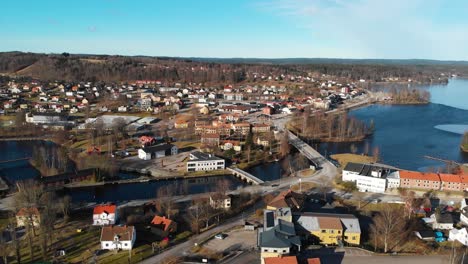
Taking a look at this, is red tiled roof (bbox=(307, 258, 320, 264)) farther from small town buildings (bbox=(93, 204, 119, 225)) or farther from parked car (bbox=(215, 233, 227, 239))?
small town buildings (bbox=(93, 204, 119, 225))

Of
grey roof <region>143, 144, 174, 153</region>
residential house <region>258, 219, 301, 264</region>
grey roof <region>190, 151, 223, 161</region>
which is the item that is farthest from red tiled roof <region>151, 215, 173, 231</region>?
grey roof <region>143, 144, 174, 153</region>

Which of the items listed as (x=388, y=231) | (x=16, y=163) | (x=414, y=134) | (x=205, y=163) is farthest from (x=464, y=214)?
(x=16, y=163)

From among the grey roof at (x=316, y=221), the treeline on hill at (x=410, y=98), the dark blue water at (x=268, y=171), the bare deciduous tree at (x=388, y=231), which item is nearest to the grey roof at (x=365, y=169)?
the dark blue water at (x=268, y=171)

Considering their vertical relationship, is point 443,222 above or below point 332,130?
below

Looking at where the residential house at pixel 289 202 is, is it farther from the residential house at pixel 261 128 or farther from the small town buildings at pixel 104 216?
the residential house at pixel 261 128

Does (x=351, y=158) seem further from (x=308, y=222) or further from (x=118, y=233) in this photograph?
(x=118, y=233)

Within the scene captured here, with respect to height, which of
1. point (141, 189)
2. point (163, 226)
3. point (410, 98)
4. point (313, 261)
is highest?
point (410, 98)
